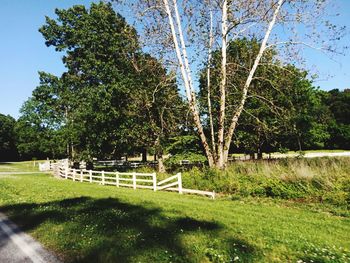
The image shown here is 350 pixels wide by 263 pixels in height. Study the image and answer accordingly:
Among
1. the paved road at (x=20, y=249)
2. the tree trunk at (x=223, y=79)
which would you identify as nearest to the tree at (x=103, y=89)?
the tree trunk at (x=223, y=79)

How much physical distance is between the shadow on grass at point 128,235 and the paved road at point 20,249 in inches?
11.5

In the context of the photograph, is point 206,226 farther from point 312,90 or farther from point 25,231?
point 312,90

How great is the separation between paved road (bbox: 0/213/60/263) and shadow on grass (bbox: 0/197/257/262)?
292 mm

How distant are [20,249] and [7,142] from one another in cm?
10000

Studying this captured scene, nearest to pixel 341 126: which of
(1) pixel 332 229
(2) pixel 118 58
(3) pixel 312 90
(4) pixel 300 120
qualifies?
(3) pixel 312 90

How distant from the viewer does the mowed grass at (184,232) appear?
21.8ft

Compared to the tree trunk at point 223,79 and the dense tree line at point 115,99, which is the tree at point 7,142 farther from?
the tree trunk at point 223,79

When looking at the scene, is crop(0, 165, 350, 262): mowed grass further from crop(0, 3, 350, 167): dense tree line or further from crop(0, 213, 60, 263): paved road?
crop(0, 3, 350, 167): dense tree line

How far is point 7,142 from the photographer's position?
98000 millimetres

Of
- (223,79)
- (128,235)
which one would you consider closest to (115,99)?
(223,79)

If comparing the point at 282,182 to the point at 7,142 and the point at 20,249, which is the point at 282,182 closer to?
the point at 20,249

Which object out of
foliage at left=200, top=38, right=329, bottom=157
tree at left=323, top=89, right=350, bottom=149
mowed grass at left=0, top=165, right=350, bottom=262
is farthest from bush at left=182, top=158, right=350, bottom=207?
tree at left=323, top=89, right=350, bottom=149

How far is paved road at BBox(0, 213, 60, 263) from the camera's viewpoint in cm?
673

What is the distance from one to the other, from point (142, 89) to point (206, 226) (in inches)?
846
